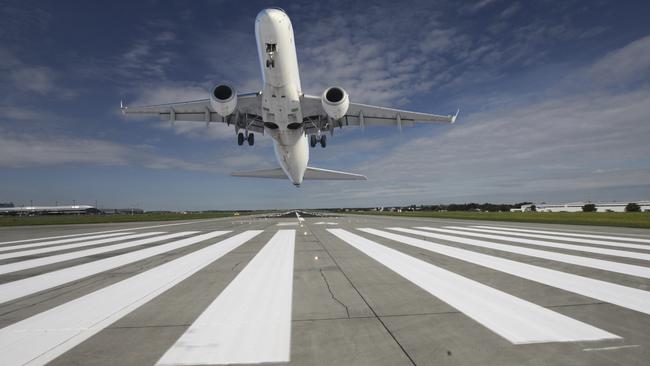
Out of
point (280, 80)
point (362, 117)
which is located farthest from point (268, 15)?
point (362, 117)

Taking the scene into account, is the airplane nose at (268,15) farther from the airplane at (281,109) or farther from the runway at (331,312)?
the runway at (331,312)

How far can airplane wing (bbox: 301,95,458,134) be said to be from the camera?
18344 mm

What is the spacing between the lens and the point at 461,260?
21.8ft

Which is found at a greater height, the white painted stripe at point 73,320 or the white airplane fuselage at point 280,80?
the white airplane fuselage at point 280,80

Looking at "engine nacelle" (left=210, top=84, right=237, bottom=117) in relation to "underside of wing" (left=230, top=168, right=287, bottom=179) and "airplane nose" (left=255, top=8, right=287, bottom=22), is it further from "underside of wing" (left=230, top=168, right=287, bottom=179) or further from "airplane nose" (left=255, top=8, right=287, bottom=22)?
"underside of wing" (left=230, top=168, right=287, bottom=179)

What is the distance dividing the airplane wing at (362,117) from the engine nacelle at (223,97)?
4.06 metres

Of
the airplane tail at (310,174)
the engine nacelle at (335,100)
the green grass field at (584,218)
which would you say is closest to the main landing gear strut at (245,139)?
the engine nacelle at (335,100)

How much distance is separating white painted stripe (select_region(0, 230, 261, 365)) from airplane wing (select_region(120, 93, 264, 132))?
45.4ft

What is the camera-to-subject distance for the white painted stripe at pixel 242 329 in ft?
8.07

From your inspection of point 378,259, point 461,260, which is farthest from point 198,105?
point 461,260

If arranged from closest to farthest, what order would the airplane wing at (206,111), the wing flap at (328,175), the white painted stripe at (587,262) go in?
1. the white painted stripe at (587,262)
2. the airplane wing at (206,111)
3. the wing flap at (328,175)

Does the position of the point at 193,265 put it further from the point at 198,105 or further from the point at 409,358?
the point at 198,105

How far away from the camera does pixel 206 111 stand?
19.2 meters

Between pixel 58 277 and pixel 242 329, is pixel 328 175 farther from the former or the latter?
pixel 242 329
